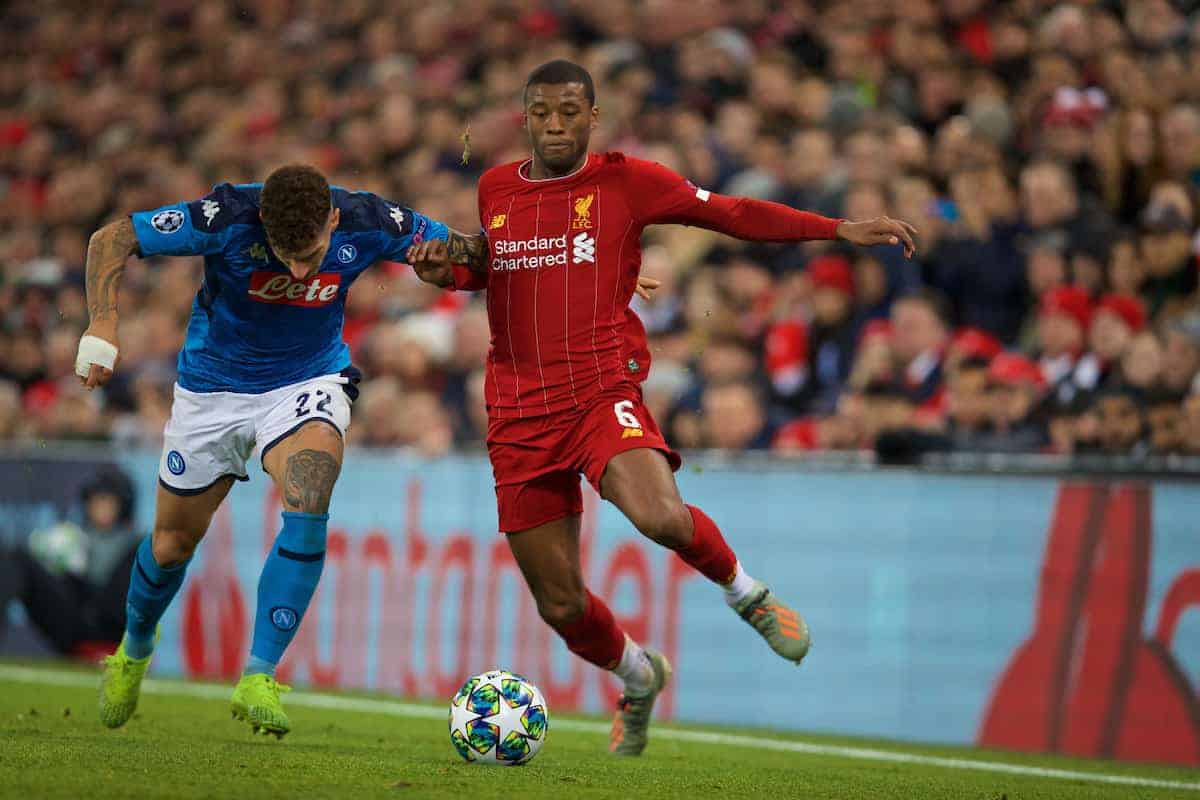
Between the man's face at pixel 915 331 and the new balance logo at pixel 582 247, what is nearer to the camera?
the new balance logo at pixel 582 247

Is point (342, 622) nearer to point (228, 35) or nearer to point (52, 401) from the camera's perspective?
point (52, 401)

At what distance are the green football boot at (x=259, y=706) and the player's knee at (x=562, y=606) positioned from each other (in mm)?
1306

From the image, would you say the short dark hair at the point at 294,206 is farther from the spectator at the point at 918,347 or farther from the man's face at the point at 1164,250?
the man's face at the point at 1164,250

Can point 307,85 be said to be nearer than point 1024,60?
No

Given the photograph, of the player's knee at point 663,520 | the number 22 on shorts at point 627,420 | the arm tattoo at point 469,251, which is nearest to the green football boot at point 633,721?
the player's knee at point 663,520

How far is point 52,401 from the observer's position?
16.4 meters

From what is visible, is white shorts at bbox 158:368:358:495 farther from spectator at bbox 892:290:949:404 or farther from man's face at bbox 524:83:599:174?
spectator at bbox 892:290:949:404

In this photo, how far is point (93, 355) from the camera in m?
7.11

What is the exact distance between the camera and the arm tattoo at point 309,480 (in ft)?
25.0

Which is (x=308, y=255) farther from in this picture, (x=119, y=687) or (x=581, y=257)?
(x=119, y=687)

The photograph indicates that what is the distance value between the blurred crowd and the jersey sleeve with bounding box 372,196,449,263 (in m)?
1.57

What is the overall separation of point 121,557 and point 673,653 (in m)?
5.25

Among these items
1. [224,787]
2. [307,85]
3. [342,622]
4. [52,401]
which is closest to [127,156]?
[307,85]

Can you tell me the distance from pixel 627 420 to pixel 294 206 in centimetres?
168
